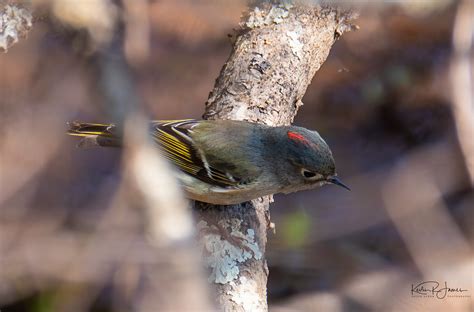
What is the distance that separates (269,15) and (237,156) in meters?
0.72

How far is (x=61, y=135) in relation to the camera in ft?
14.8

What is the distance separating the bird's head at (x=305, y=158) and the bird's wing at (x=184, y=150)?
0.30m

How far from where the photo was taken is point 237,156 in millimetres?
3150

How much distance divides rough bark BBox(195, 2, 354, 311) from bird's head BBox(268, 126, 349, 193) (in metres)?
0.16

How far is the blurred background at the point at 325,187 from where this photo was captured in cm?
320

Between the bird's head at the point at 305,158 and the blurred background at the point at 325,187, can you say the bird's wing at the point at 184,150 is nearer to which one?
the bird's head at the point at 305,158

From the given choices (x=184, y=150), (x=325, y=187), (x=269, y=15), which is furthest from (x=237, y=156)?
(x=325, y=187)

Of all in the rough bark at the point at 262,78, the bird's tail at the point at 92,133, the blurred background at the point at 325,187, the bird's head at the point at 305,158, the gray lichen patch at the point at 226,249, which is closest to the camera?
the gray lichen patch at the point at 226,249

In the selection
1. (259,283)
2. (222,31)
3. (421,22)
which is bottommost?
(259,283)

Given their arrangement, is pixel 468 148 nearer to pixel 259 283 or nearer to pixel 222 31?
pixel 259 283

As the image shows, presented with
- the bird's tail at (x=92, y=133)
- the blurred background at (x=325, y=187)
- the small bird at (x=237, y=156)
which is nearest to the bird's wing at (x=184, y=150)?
the small bird at (x=237, y=156)

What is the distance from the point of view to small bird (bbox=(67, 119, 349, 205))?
9.91 ft

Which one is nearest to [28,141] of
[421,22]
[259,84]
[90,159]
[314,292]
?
[90,159]

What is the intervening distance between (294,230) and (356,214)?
468mm
